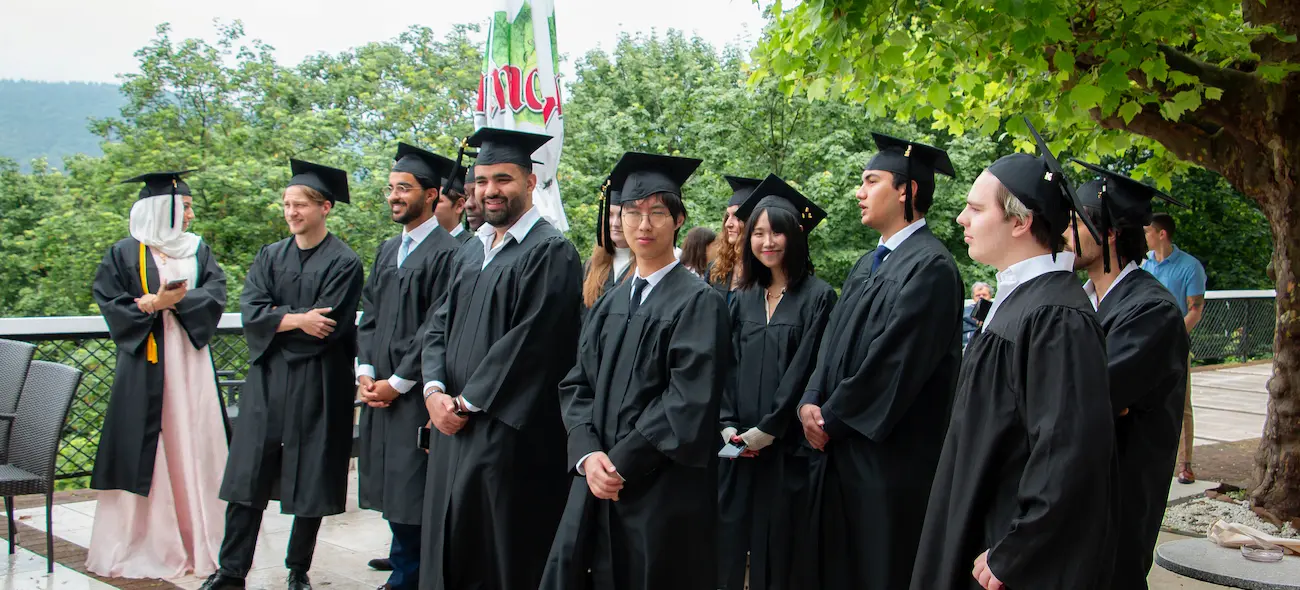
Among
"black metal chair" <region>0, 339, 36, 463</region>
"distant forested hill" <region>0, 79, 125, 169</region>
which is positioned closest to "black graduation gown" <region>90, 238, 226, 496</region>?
"black metal chair" <region>0, 339, 36, 463</region>

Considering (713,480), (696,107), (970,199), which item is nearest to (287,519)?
(713,480)

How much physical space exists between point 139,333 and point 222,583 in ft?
4.90

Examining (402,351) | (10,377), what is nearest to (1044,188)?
(402,351)

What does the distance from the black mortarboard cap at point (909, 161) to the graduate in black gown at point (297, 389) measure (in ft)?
9.41

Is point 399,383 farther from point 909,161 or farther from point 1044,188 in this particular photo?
point 1044,188

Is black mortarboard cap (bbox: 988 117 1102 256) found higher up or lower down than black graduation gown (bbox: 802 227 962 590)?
higher up

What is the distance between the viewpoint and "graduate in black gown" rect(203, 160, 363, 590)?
5.21 m

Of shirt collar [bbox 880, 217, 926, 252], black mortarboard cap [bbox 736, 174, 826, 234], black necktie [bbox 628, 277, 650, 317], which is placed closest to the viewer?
black necktie [bbox 628, 277, 650, 317]

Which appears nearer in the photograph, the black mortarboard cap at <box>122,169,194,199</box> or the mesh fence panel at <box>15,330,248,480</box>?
the black mortarboard cap at <box>122,169,194,199</box>

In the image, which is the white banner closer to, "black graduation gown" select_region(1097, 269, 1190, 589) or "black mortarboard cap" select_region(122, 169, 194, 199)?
"black mortarboard cap" select_region(122, 169, 194, 199)

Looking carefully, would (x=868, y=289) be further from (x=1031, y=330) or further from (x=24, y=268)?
(x=24, y=268)

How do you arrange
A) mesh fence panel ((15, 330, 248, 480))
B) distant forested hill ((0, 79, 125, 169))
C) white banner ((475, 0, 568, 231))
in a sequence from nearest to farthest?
white banner ((475, 0, 568, 231)), mesh fence panel ((15, 330, 248, 480)), distant forested hill ((0, 79, 125, 169))

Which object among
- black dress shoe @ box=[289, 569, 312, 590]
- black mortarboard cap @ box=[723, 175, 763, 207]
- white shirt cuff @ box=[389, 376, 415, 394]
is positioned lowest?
black dress shoe @ box=[289, 569, 312, 590]

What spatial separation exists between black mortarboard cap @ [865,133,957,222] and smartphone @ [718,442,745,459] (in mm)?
1262
